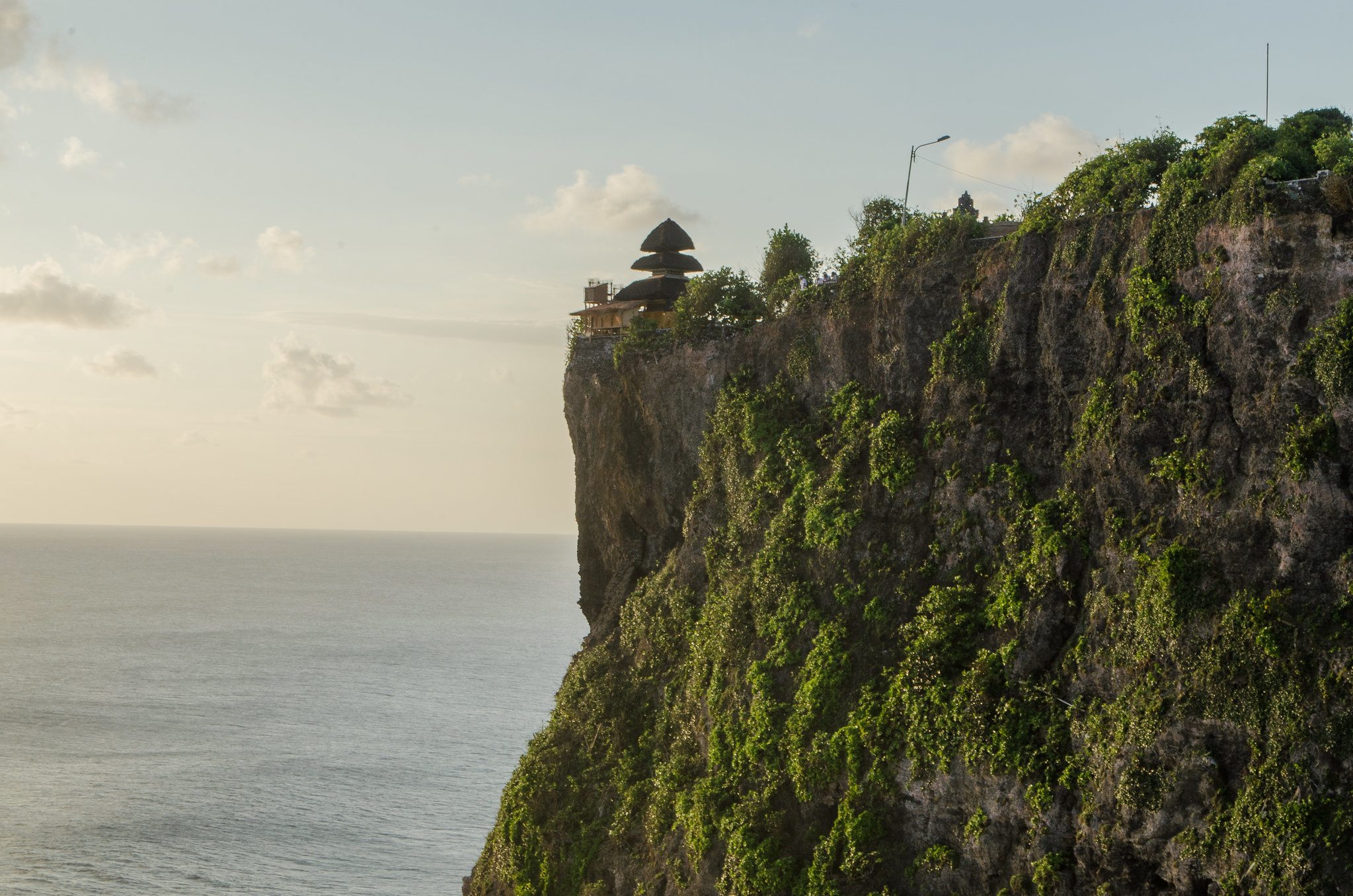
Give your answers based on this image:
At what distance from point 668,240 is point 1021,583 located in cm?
2283

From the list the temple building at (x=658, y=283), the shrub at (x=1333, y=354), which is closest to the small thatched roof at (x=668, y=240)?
the temple building at (x=658, y=283)

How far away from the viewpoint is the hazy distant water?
6370 cm

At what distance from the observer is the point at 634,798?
38625 mm

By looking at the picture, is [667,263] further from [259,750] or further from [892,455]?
[259,750]

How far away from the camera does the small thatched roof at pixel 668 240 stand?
159 ft

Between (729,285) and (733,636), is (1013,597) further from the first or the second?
(729,285)

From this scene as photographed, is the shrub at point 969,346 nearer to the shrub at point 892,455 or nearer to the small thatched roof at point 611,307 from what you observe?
the shrub at point 892,455

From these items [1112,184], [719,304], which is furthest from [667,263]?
[1112,184]

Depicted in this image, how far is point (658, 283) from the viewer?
47875mm

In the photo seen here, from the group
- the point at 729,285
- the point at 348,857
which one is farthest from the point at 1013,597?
the point at 348,857

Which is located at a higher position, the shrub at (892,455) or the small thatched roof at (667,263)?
the small thatched roof at (667,263)

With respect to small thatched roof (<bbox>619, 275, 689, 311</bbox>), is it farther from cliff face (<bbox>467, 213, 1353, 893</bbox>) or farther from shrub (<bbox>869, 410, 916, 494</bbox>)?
shrub (<bbox>869, 410, 916, 494</bbox>)

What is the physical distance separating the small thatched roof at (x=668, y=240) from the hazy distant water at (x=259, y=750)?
32285mm

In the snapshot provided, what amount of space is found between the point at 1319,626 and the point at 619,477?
2558cm
